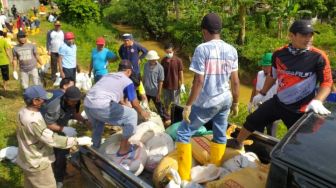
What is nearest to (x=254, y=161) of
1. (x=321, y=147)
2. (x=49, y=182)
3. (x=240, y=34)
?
(x=321, y=147)

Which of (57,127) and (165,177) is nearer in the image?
(165,177)

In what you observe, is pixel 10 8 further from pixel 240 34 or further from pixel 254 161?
pixel 254 161

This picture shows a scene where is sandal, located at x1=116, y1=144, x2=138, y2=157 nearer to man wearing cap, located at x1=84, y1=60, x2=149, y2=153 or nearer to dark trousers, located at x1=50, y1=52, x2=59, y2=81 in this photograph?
man wearing cap, located at x1=84, y1=60, x2=149, y2=153

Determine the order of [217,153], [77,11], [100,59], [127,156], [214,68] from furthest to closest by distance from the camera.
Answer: [77,11]
[100,59]
[127,156]
[217,153]
[214,68]

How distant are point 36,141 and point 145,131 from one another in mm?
1314

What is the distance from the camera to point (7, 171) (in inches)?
215

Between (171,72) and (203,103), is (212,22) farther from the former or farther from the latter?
(171,72)

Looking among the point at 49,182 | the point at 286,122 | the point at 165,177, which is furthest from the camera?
the point at 49,182

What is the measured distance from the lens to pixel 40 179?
4.23 metres

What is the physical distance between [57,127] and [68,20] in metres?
15.7

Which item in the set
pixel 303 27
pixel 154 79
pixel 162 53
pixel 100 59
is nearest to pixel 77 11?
pixel 162 53

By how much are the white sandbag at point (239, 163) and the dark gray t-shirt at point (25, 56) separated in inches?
213

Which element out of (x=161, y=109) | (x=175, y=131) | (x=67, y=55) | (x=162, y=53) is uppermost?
(x=67, y=55)

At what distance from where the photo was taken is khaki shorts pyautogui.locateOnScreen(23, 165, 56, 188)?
13.8ft
